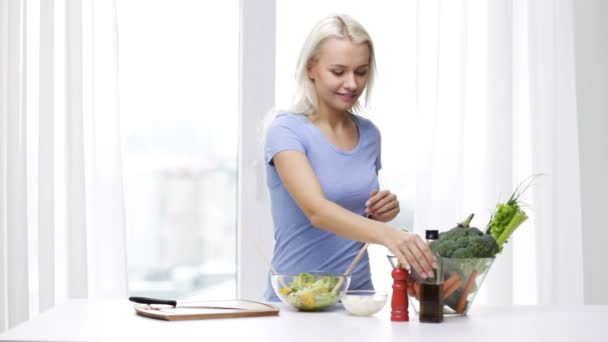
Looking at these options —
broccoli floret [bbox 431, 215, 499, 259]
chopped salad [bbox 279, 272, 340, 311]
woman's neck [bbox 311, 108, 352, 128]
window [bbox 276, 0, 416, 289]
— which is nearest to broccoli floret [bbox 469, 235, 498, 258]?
broccoli floret [bbox 431, 215, 499, 259]

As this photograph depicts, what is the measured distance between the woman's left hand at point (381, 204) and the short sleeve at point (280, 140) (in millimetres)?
231

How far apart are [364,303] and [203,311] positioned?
0.37m

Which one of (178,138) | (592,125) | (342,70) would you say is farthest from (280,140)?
(592,125)

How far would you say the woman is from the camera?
7.75 feet

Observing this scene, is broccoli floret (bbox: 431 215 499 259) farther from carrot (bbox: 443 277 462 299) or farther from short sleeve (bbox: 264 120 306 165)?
short sleeve (bbox: 264 120 306 165)

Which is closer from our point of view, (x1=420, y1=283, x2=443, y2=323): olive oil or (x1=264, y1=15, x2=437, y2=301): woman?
(x1=420, y1=283, x2=443, y2=323): olive oil

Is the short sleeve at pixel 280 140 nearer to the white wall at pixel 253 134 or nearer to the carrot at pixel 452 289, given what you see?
the carrot at pixel 452 289

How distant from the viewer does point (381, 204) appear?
2336mm

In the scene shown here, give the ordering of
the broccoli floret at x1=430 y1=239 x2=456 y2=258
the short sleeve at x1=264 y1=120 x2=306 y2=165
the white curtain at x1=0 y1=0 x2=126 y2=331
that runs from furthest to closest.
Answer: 1. the white curtain at x1=0 y1=0 x2=126 y2=331
2. the short sleeve at x1=264 y1=120 x2=306 y2=165
3. the broccoli floret at x1=430 y1=239 x2=456 y2=258

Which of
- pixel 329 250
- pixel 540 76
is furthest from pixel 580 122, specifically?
pixel 329 250

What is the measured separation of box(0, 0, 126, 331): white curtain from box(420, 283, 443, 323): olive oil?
1.73 metres

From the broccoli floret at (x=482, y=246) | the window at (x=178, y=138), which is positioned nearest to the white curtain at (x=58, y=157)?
the window at (x=178, y=138)

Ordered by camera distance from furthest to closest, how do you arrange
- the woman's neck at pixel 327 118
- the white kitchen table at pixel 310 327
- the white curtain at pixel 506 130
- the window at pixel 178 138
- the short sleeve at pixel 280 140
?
the window at pixel 178 138
the white curtain at pixel 506 130
the woman's neck at pixel 327 118
the short sleeve at pixel 280 140
the white kitchen table at pixel 310 327

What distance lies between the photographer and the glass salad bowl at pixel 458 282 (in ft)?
6.38
